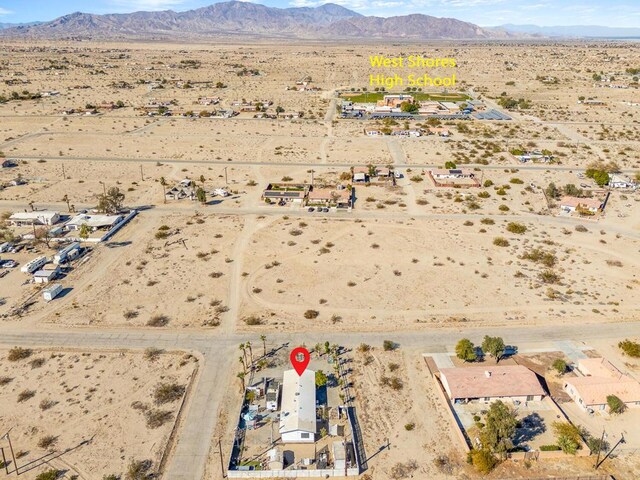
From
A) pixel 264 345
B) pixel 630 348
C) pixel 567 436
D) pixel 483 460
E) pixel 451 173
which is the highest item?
pixel 451 173

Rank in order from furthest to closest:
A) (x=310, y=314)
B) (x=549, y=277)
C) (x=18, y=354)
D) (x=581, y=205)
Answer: (x=581, y=205) → (x=549, y=277) → (x=310, y=314) → (x=18, y=354)

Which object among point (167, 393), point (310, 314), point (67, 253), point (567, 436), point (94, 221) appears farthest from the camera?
point (94, 221)

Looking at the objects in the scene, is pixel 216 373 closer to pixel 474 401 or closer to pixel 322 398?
pixel 322 398

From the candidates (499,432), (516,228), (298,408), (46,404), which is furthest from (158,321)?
(516,228)

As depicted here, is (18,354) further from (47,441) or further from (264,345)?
(264,345)

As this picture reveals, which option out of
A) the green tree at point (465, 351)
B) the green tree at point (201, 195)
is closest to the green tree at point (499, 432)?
the green tree at point (465, 351)

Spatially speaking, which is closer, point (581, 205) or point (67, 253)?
point (67, 253)

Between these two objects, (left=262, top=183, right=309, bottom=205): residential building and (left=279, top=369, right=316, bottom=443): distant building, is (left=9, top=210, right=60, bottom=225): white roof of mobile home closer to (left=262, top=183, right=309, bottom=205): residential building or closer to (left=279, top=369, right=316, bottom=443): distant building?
(left=262, top=183, right=309, bottom=205): residential building
